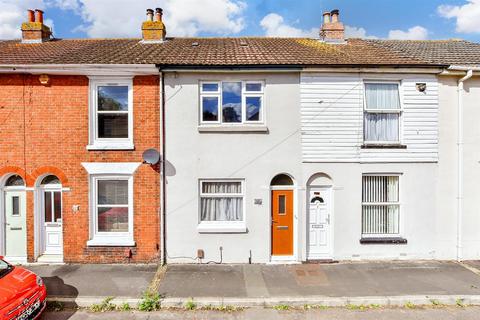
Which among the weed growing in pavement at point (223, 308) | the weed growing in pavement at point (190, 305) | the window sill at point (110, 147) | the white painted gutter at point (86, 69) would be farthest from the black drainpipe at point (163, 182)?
the weed growing in pavement at point (223, 308)

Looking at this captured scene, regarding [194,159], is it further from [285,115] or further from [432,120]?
[432,120]

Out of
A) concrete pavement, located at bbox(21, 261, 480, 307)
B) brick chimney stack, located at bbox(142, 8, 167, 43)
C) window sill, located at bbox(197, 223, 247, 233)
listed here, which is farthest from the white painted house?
brick chimney stack, located at bbox(142, 8, 167, 43)

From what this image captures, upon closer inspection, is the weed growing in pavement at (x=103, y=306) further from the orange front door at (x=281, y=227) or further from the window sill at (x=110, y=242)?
the orange front door at (x=281, y=227)

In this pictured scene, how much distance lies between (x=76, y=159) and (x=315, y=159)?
6.71 metres

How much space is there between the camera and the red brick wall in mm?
7582

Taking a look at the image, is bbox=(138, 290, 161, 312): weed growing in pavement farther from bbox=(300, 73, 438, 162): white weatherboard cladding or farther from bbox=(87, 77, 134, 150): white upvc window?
bbox=(300, 73, 438, 162): white weatherboard cladding

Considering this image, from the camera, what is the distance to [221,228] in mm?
7582

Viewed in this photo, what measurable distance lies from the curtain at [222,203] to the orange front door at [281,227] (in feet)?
3.19

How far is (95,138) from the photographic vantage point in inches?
305

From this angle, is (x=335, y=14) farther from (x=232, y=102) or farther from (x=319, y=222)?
(x=319, y=222)

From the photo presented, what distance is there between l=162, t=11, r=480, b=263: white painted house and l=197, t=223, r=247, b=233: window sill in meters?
0.03

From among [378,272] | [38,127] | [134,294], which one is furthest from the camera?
[38,127]

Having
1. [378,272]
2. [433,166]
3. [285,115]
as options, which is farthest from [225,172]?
[433,166]

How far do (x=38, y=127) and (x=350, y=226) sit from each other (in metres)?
9.22
